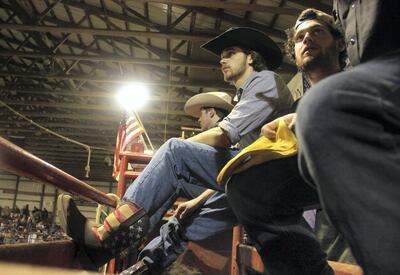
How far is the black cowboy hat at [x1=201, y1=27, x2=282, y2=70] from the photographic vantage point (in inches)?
96.7

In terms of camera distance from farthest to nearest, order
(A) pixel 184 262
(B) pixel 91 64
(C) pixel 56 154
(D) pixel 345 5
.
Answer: (C) pixel 56 154
(B) pixel 91 64
(A) pixel 184 262
(D) pixel 345 5

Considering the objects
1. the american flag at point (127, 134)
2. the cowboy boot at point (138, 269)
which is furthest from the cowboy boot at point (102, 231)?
the american flag at point (127, 134)

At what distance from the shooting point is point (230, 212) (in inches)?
104

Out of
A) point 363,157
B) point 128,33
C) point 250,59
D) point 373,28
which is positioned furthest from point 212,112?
point 128,33

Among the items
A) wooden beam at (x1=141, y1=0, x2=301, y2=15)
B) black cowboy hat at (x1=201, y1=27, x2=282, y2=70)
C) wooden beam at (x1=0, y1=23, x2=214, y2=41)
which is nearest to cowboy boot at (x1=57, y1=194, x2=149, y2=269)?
black cowboy hat at (x1=201, y1=27, x2=282, y2=70)

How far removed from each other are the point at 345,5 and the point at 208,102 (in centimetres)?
232

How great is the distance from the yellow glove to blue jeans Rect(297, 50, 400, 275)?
1.25 feet

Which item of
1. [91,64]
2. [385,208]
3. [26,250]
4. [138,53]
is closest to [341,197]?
[385,208]

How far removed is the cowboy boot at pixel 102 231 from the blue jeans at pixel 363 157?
1260mm

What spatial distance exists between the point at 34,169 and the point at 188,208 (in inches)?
54.8

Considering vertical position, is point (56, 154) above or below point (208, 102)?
above

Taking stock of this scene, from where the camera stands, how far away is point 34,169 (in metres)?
1.35

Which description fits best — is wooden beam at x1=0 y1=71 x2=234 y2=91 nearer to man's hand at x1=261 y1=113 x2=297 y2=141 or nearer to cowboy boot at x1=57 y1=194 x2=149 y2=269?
cowboy boot at x1=57 y1=194 x2=149 y2=269

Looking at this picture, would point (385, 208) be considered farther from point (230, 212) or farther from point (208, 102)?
point (208, 102)
